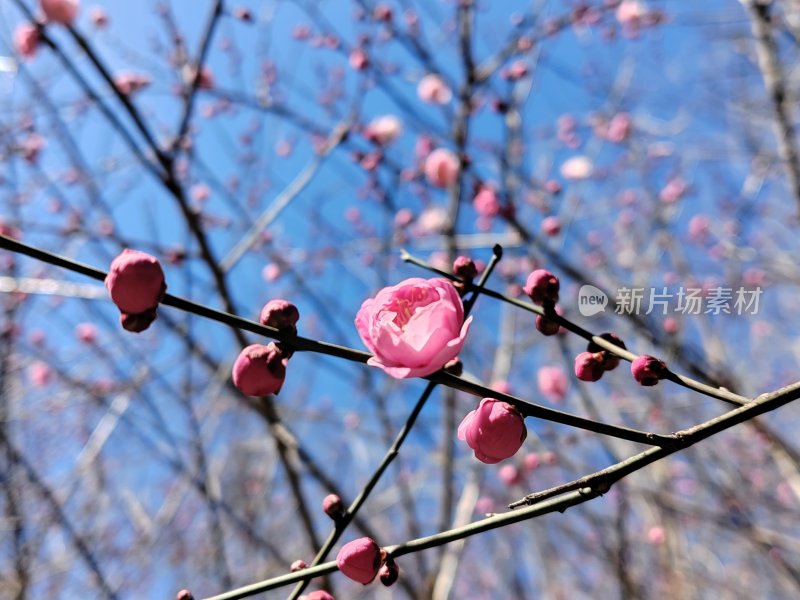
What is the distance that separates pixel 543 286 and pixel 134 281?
1.79 ft

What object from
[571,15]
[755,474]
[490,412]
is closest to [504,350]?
[571,15]

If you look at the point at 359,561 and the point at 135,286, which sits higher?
the point at 135,286

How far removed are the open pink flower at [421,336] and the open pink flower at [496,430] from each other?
0.09m

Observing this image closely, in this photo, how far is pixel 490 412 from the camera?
72 centimetres

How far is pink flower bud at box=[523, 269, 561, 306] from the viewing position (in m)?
0.83

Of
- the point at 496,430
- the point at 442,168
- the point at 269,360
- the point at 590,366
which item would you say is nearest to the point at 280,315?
the point at 269,360

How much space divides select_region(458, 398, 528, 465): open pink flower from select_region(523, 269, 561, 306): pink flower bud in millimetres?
192

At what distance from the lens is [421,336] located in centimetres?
68

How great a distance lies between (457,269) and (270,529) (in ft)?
16.1

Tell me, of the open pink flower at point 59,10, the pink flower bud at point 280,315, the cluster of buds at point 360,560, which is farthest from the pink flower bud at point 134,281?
the open pink flower at point 59,10

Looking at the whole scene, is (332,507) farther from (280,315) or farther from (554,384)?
(554,384)

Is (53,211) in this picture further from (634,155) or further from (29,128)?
(634,155)

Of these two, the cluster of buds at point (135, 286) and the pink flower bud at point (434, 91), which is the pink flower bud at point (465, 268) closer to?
the cluster of buds at point (135, 286)

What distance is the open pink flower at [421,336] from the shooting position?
2.17 feet
